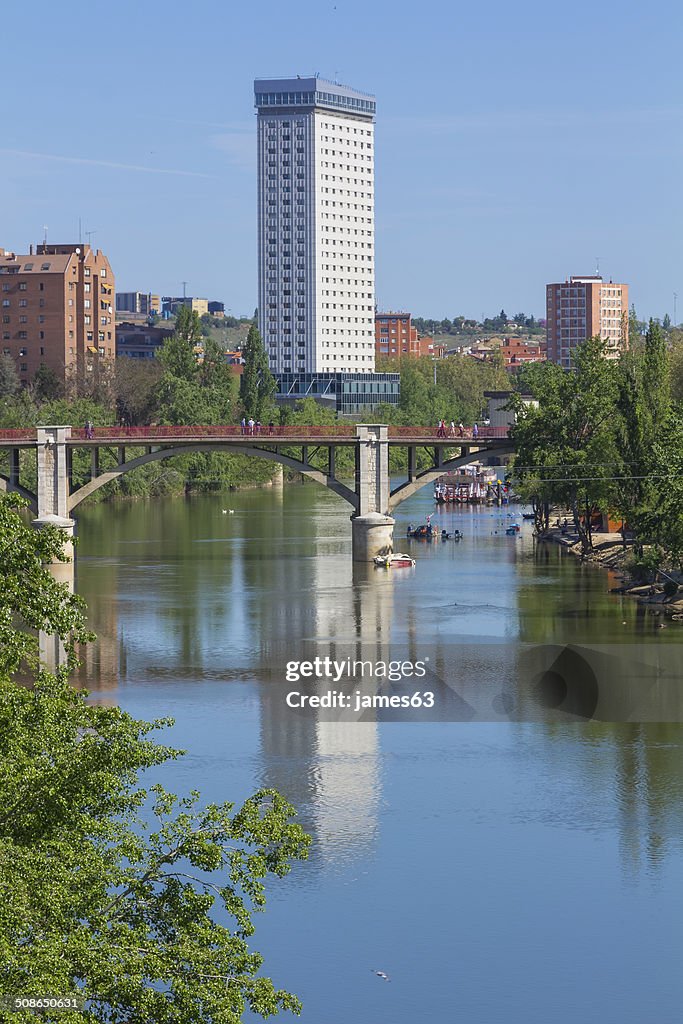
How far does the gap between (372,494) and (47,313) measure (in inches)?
2771

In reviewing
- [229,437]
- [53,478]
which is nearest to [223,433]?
[229,437]

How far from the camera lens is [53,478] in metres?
82.4

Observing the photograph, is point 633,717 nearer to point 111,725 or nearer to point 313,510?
point 111,725

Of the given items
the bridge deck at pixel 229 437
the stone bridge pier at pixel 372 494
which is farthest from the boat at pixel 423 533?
the stone bridge pier at pixel 372 494

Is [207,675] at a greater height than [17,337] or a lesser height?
lesser

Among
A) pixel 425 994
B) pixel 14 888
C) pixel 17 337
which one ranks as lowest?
pixel 425 994

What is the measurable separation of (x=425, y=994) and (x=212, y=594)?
4229cm

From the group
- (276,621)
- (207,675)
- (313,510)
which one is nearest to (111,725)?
(207,675)

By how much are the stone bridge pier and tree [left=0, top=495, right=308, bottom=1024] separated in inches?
2248

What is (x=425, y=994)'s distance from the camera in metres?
26.4

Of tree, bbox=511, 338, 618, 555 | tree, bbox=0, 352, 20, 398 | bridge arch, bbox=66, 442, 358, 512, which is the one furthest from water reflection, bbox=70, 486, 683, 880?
tree, bbox=0, 352, 20, 398

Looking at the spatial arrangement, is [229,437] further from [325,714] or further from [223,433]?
[325,714]

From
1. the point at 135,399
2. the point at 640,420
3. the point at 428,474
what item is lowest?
the point at 428,474

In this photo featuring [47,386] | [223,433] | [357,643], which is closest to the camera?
[357,643]
